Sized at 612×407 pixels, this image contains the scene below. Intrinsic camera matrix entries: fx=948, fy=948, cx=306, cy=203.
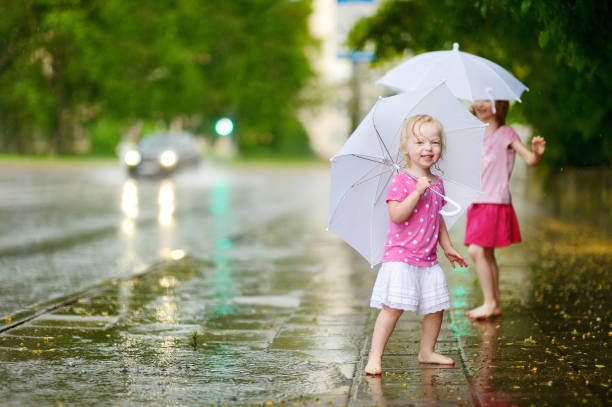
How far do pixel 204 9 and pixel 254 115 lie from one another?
781 centimetres

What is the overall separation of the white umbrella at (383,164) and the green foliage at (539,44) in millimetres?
1852

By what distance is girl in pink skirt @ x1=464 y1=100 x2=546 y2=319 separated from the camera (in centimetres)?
696

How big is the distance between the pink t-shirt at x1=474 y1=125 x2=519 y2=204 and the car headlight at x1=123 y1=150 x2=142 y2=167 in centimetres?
2685

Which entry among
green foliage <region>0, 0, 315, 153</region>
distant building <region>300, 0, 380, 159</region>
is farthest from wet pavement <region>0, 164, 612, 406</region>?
green foliage <region>0, 0, 315, 153</region>

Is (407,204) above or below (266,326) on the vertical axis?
above

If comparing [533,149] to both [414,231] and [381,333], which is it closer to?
[414,231]

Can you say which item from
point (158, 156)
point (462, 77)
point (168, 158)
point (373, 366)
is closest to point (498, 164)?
point (462, 77)

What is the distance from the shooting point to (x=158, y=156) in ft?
110

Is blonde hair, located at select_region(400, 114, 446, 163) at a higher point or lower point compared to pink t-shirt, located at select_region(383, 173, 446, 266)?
higher

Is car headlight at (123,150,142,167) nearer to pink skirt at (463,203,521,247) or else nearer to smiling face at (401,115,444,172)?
pink skirt at (463,203,521,247)

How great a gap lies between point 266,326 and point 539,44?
3.20 meters

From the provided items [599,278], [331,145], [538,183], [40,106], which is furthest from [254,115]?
[599,278]

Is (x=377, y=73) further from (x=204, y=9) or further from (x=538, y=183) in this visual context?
(x=204, y=9)

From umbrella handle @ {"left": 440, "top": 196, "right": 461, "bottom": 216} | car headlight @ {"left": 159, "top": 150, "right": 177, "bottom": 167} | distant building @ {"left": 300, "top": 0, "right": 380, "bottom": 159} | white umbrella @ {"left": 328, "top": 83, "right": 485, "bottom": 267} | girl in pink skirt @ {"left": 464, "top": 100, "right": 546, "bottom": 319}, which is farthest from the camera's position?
distant building @ {"left": 300, "top": 0, "right": 380, "bottom": 159}
